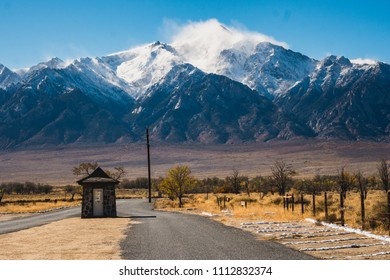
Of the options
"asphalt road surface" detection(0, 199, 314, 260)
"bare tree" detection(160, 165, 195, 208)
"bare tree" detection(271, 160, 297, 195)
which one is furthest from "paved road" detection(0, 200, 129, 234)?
"bare tree" detection(271, 160, 297, 195)

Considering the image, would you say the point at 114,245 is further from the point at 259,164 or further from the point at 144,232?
the point at 259,164

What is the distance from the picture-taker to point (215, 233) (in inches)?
894

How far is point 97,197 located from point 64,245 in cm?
1948

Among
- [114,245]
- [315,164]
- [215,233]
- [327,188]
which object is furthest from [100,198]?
[315,164]

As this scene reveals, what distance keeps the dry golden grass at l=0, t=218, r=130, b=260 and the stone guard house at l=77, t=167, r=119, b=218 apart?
38.9 feet

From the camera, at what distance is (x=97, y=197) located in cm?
3897

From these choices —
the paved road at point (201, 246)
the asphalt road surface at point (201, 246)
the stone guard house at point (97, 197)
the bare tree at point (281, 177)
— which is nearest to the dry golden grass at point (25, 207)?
the stone guard house at point (97, 197)

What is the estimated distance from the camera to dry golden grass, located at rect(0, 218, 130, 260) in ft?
54.0

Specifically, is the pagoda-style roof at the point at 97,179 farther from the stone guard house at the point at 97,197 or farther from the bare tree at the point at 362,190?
the bare tree at the point at 362,190

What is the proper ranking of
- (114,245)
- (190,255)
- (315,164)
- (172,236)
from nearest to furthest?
(190,255) → (114,245) → (172,236) → (315,164)

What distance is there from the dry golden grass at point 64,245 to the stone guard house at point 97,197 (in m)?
11.8

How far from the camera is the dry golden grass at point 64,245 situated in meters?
16.5
